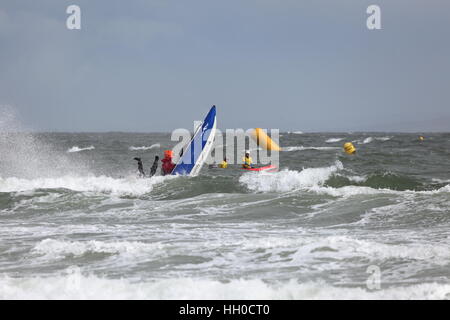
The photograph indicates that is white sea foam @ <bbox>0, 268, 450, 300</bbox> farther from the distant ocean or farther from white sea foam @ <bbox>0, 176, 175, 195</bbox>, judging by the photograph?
white sea foam @ <bbox>0, 176, 175, 195</bbox>

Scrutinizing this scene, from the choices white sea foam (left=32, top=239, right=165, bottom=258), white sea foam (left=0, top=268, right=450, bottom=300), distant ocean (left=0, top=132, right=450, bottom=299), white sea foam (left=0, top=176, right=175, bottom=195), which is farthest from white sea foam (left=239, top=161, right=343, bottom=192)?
white sea foam (left=0, top=268, right=450, bottom=300)

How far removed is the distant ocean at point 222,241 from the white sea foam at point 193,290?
0.04 feet

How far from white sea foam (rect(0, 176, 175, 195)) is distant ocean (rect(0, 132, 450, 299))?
0.32ft

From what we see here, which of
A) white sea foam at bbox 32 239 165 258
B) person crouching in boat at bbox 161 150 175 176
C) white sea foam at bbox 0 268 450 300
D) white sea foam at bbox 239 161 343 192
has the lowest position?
white sea foam at bbox 239 161 343 192

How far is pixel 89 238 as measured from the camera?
8.97 metres

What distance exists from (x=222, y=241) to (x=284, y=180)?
380 inches

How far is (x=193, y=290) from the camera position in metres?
5.60

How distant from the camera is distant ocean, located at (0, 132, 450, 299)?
5758 millimetres

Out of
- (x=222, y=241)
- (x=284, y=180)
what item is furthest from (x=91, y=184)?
(x=222, y=241)

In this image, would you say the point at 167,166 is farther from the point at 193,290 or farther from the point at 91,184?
the point at 193,290
